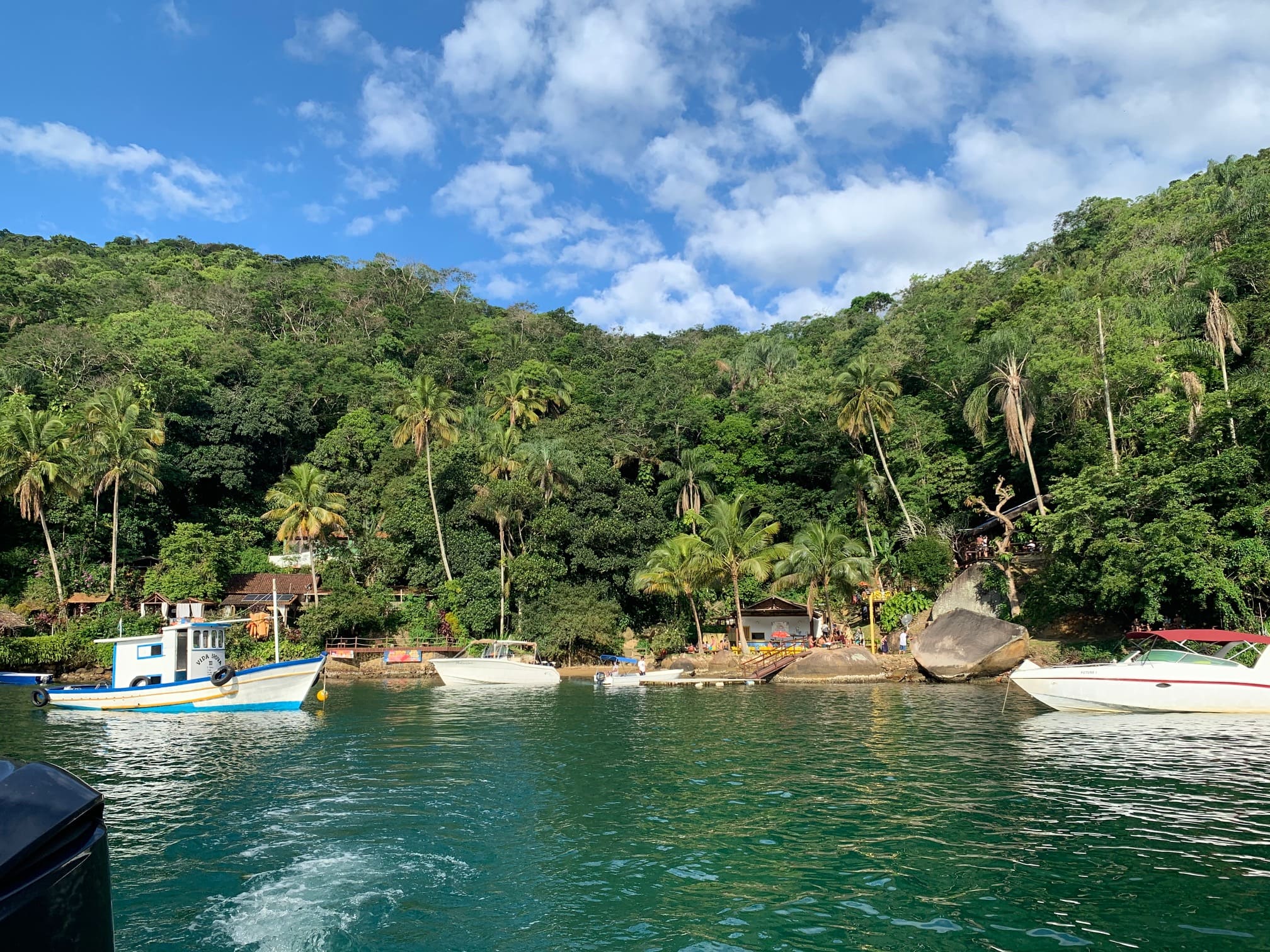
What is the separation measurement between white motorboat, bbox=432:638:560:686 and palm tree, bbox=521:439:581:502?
41.2 feet

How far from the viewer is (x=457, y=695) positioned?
34.6 meters

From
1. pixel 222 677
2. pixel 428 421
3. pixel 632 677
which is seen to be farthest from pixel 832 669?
pixel 428 421

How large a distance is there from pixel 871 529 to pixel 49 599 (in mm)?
49973

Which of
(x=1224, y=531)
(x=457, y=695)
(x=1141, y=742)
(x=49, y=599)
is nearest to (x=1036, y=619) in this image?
(x=1224, y=531)

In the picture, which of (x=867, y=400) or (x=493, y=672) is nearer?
(x=493, y=672)

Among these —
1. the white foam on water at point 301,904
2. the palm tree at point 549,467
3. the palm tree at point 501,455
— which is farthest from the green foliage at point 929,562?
the white foam on water at point 301,904

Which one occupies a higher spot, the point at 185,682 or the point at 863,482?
the point at 863,482

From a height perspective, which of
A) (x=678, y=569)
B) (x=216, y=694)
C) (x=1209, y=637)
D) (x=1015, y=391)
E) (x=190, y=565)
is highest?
(x=1015, y=391)

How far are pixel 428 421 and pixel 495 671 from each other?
66.3 feet

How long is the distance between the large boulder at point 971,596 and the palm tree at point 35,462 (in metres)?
49.4

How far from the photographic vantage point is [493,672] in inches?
1506

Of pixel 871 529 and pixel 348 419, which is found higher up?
pixel 348 419

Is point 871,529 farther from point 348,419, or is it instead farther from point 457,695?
point 348,419

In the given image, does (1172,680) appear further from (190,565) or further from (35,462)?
(35,462)
